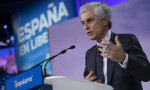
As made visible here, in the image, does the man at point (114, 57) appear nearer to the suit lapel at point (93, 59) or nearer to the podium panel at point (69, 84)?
the suit lapel at point (93, 59)

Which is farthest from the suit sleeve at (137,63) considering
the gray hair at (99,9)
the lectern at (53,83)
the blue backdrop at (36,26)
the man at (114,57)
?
the blue backdrop at (36,26)

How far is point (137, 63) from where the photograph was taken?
1.52 m

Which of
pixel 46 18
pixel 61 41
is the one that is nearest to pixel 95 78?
pixel 61 41

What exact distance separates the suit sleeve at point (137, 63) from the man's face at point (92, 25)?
0.29 m

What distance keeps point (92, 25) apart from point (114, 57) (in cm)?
63

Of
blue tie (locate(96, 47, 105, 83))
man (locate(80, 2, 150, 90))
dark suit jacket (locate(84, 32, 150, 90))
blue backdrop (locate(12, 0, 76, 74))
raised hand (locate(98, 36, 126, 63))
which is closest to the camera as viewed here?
raised hand (locate(98, 36, 126, 63))

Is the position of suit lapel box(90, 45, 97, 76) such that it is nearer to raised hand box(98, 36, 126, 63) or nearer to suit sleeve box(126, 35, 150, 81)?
suit sleeve box(126, 35, 150, 81)

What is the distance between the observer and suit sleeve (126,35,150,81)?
1494mm

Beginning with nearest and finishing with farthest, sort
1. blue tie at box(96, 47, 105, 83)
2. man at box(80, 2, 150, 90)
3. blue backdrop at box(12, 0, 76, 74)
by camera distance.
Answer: man at box(80, 2, 150, 90) → blue tie at box(96, 47, 105, 83) → blue backdrop at box(12, 0, 76, 74)

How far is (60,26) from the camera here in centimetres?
414

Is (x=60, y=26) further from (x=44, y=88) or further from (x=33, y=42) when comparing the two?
(x=44, y=88)

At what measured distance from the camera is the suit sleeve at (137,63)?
1.49 metres

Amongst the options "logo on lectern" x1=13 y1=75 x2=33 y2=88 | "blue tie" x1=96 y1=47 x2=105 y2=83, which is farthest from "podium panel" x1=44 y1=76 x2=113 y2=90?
"blue tie" x1=96 y1=47 x2=105 y2=83

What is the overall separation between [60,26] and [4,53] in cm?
827
